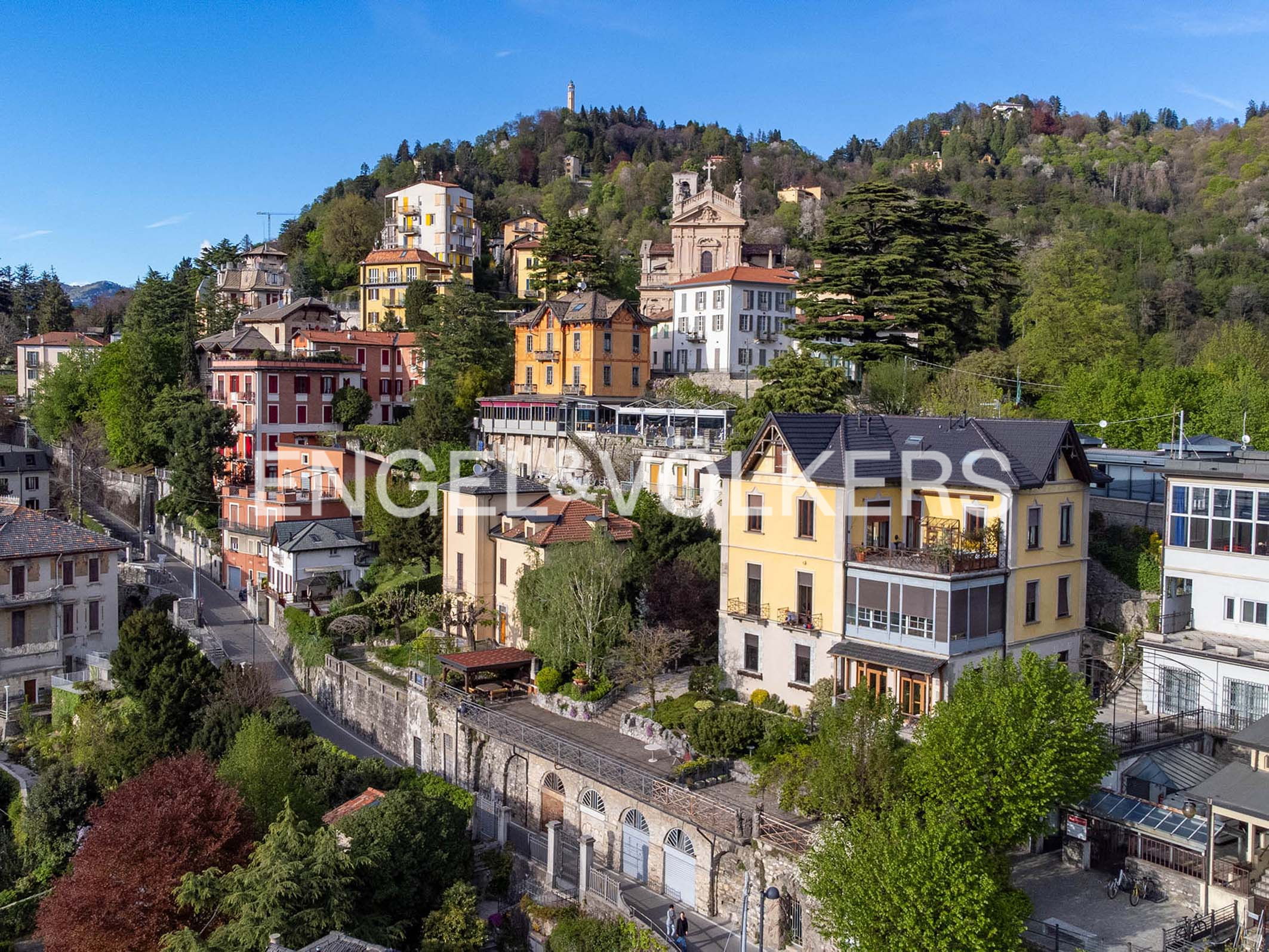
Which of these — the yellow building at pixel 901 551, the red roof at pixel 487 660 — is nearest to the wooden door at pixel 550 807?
the red roof at pixel 487 660

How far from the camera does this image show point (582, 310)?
51688mm

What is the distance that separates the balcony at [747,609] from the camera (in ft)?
91.7

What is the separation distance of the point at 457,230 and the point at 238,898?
6957 centimetres

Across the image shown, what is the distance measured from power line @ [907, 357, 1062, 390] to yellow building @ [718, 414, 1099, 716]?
11186mm

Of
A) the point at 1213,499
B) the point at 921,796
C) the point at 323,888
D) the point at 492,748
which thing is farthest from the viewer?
the point at 492,748

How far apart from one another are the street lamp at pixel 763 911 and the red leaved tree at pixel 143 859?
450 inches

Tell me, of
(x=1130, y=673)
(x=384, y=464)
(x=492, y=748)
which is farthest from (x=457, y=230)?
(x=1130, y=673)

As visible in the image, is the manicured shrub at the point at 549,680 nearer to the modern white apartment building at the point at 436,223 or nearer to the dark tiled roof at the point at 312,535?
the dark tiled roof at the point at 312,535

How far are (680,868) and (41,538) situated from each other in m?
28.0

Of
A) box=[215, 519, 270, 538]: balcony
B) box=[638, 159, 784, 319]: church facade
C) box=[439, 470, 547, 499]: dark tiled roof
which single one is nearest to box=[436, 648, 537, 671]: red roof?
box=[439, 470, 547, 499]: dark tiled roof

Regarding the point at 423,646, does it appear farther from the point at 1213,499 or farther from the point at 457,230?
the point at 457,230

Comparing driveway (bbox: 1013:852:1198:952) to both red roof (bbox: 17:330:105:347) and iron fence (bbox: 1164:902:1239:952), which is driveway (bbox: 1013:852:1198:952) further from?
red roof (bbox: 17:330:105:347)

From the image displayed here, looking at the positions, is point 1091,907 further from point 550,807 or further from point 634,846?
point 550,807

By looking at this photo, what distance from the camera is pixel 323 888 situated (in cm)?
2058
